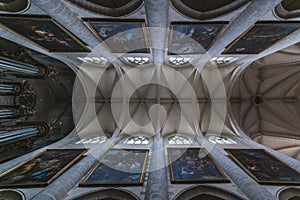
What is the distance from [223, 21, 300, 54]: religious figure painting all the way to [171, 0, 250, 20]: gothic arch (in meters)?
0.92

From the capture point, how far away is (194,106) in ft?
42.8

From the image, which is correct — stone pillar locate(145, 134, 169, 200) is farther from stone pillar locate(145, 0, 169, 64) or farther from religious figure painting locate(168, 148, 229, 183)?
stone pillar locate(145, 0, 169, 64)

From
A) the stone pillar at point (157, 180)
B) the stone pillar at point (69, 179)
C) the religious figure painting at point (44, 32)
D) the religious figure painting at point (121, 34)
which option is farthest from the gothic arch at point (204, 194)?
the religious figure painting at point (44, 32)

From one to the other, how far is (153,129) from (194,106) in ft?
10.0

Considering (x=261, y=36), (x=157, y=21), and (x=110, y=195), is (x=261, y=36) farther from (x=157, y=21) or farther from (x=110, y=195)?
(x=110, y=195)

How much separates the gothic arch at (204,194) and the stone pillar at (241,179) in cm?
49

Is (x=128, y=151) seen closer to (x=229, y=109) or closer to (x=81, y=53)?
(x=81, y=53)

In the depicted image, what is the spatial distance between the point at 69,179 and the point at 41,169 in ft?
4.73

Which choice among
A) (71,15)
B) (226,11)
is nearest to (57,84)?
(71,15)

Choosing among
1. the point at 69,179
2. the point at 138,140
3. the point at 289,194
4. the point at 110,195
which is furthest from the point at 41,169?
the point at 289,194

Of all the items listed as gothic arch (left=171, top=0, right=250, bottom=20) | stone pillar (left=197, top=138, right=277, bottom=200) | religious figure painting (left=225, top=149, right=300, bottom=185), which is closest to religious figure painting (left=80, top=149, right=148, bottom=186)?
stone pillar (left=197, top=138, right=277, bottom=200)

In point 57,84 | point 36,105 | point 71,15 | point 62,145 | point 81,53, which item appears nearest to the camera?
point 71,15

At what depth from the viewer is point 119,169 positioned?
7.46 metres

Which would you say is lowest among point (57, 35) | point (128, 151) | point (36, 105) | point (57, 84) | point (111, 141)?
point (128, 151)
